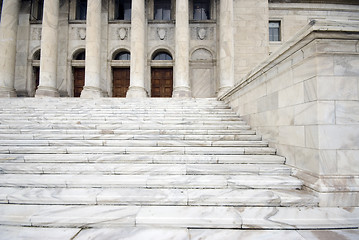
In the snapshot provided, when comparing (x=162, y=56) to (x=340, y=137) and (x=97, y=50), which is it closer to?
(x=97, y=50)

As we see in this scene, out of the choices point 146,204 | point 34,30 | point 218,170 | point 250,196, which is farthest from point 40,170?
point 34,30

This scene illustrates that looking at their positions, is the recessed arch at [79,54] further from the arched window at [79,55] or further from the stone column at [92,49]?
the stone column at [92,49]

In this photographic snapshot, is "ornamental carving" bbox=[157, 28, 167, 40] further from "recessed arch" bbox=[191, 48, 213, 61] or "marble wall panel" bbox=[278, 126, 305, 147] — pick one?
"marble wall panel" bbox=[278, 126, 305, 147]

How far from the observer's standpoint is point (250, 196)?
2.97m

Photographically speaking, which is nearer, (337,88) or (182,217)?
(182,217)

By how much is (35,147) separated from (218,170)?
4.57 m

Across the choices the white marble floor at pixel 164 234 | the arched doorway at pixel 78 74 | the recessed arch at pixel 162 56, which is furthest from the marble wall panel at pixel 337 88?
the arched doorway at pixel 78 74

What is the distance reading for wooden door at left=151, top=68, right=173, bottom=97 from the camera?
16922 mm

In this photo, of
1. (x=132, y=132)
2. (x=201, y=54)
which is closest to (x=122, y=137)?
(x=132, y=132)

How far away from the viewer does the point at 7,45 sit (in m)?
14.1

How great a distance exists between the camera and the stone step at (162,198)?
2.91m

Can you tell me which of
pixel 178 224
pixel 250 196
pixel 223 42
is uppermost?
pixel 223 42

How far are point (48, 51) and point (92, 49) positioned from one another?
3.28 metres

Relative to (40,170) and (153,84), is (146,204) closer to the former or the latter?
(40,170)
